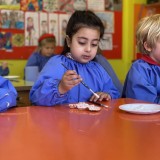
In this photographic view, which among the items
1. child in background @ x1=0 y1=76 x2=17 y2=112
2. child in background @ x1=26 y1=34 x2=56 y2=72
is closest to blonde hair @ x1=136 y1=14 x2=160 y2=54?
child in background @ x1=0 y1=76 x2=17 y2=112

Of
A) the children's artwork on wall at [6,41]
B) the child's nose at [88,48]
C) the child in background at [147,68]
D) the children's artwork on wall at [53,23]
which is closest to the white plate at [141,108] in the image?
the child in background at [147,68]

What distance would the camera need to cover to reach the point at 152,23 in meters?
1.59

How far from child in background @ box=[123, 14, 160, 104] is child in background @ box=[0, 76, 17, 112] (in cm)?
55

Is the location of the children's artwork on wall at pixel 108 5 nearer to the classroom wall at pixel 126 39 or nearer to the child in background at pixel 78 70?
the classroom wall at pixel 126 39

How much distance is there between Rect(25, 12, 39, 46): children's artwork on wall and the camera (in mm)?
3746

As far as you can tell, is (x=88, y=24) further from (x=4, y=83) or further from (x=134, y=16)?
(x=134, y=16)

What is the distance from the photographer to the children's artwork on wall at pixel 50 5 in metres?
3.81

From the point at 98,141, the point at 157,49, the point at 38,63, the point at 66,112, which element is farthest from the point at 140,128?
the point at 38,63

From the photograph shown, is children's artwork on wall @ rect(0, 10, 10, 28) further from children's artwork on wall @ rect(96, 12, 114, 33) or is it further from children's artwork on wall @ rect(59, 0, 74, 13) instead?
children's artwork on wall @ rect(96, 12, 114, 33)

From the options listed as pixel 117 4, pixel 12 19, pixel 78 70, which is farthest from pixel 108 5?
pixel 78 70

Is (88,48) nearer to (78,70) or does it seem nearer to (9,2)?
(78,70)

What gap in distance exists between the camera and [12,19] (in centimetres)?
367

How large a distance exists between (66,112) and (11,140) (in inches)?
14.5

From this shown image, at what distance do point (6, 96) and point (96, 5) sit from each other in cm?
311
